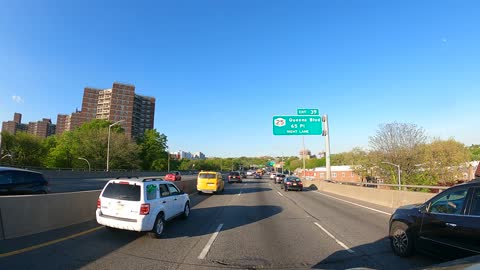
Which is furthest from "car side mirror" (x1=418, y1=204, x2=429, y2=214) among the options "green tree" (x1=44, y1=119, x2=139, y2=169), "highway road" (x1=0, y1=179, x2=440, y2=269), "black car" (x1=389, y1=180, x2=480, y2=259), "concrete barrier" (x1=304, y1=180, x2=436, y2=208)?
"green tree" (x1=44, y1=119, x2=139, y2=169)

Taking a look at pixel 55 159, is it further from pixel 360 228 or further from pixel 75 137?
pixel 360 228

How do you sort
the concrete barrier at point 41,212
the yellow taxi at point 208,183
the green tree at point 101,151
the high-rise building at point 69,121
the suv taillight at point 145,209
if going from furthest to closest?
1. the high-rise building at point 69,121
2. the green tree at point 101,151
3. the yellow taxi at point 208,183
4. the suv taillight at point 145,209
5. the concrete barrier at point 41,212

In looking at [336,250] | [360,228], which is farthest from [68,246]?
[360,228]

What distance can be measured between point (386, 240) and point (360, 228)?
2.01 metres

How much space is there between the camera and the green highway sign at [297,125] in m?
33.8

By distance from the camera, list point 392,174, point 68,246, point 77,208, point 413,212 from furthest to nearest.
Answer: point 392,174
point 77,208
point 68,246
point 413,212

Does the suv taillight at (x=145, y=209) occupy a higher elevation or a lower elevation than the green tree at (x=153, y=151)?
lower

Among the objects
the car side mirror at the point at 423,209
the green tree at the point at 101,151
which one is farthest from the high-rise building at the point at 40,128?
the car side mirror at the point at 423,209

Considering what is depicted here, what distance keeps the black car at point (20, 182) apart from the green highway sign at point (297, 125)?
2382 cm

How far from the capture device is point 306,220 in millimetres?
12719

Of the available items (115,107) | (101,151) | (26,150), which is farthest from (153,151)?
(115,107)

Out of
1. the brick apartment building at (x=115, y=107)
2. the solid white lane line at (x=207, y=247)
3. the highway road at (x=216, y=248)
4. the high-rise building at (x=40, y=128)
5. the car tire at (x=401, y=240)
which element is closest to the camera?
the highway road at (x=216, y=248)

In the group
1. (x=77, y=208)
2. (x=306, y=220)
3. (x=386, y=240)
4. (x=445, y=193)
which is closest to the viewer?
(x=445, y=193)

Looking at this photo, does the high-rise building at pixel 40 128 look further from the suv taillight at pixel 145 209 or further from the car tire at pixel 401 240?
the car tire at pixel 401 240
